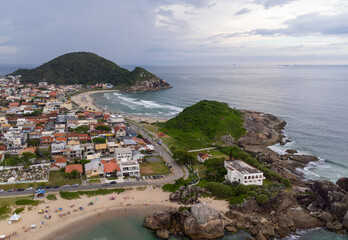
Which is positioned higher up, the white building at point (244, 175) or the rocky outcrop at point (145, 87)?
the rocky outcrop at point (145, 87)

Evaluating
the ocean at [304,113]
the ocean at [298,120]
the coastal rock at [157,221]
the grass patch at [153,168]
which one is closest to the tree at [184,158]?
the grass patch at [153,168]

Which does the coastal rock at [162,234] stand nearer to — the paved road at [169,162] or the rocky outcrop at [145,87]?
the paved road at [169,162]

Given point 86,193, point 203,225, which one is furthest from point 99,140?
point 203,225

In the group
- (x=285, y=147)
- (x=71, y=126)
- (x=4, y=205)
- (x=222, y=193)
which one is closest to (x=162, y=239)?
(x=222, y=193)

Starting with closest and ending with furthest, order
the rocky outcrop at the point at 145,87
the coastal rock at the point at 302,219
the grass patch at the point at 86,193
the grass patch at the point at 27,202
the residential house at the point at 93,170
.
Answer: the coastal rock at the point at 302,219 < the grass patch at the point at 27,202 < the grass patch at the point at 86,193 < the residential house at the point at 93,170 < the rocky outcrop at the point at 145,87

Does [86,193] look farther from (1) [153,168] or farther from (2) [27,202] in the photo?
(1) [153,168]

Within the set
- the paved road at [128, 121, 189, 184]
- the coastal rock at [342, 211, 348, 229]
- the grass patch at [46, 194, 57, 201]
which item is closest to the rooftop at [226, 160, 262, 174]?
the paved road at [128, 121, 189, 184]
